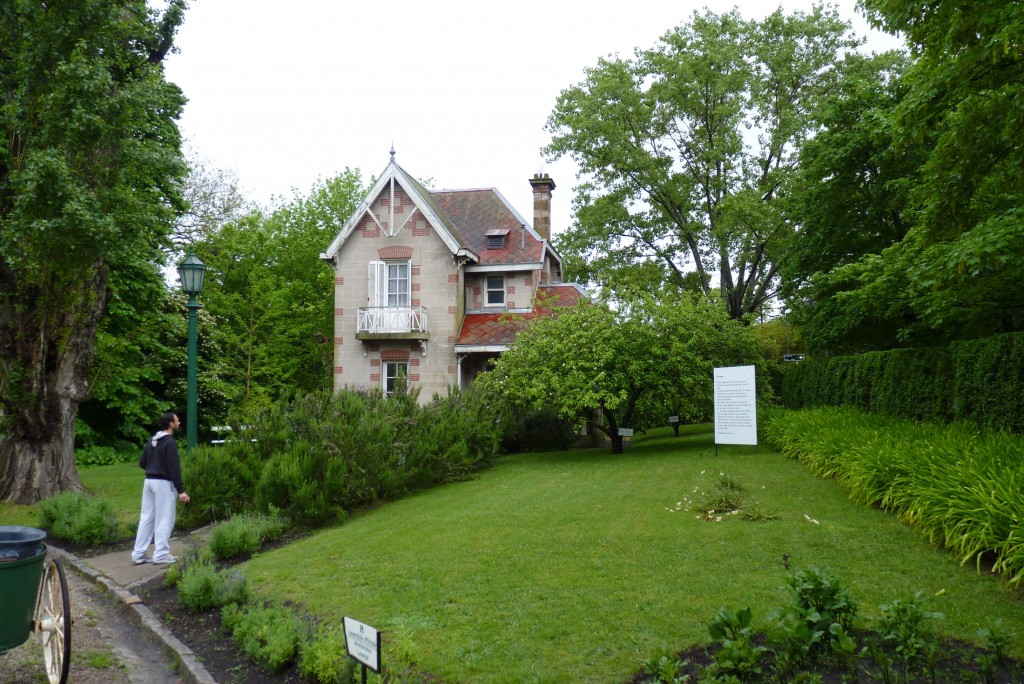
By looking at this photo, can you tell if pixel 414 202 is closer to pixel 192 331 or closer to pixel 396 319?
pixel 396 319

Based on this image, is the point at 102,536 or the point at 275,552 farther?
the point at 102,536

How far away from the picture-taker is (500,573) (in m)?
9.01

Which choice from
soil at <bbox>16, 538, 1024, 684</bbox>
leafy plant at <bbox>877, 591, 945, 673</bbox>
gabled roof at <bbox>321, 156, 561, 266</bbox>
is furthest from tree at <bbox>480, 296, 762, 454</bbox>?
leafy plant at <bbox>877, 591, 945, 673</bbox>

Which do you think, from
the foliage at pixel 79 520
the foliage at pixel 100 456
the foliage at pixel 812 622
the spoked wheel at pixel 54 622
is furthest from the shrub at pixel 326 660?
the foliage at pixel 100 456

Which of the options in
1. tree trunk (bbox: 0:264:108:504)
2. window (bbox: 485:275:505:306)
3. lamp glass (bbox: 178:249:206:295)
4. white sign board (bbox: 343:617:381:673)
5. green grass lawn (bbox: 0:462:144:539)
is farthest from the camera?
window (bbox: 485:275:505:306)

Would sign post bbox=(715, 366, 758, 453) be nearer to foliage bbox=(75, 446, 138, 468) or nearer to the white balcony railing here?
the white balcony railing

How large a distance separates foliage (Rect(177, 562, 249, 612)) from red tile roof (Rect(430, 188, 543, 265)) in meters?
20.2

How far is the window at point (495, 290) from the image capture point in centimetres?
2933

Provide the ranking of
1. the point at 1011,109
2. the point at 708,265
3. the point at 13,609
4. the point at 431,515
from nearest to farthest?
1. the point at 13,609
2. the point at 1011,109
3. the point at 431,515
4. the point at 708,265

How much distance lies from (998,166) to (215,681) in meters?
11.6

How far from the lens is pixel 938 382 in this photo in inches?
590

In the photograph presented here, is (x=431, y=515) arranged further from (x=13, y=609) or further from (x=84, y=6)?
(x=84, y=6)

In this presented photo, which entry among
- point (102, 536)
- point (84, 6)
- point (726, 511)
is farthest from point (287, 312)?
point (726, 511)

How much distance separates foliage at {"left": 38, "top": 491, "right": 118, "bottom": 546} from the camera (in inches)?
524
